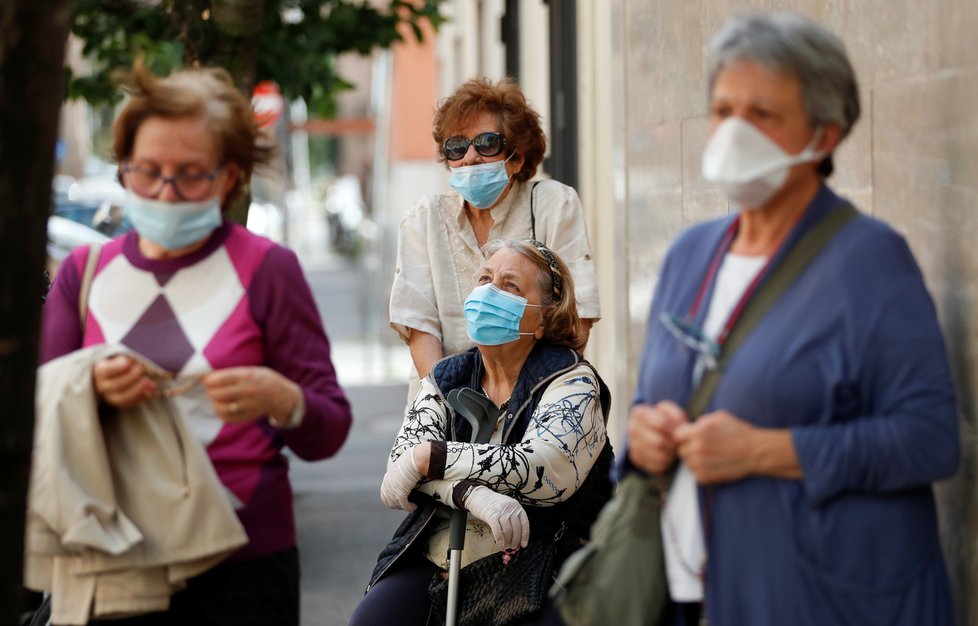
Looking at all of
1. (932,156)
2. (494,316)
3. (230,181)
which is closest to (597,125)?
(494,316)

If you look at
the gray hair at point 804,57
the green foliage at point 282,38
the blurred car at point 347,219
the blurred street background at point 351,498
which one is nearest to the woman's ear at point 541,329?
the gray hair at point 804,57

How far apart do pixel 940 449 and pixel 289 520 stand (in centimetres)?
131

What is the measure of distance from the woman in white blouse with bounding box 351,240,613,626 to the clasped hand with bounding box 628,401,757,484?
1.25 m

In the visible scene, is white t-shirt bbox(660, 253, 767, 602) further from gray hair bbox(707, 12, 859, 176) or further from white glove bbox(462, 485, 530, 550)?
white glove bbox(462, 485, 530, 550)

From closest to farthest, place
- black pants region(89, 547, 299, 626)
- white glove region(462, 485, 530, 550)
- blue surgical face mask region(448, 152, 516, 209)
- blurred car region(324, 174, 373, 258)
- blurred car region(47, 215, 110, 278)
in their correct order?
black pants region(89, 547, 299, 626)
white glove region(462, 485, 530, 550)
blue surgical face mask region(448, 152, 516, 209)
blurred car region(47, 215, 110, 278)
blurred car region(324, 174, 373, 258)

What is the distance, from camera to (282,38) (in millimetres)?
9242

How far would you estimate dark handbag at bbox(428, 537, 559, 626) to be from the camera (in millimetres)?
4059

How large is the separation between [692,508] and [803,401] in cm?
32

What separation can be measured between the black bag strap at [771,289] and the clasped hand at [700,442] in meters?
0.05

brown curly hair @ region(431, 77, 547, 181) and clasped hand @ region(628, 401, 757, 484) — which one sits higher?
brown curly hair @ region(431, 77, 547, 181)

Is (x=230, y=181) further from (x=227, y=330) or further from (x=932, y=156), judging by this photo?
(x=932, y=156)

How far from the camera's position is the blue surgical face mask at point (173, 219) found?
3.03 m

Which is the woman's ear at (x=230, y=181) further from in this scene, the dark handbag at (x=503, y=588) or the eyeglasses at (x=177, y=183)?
the dark handbag at (x=503, y=588)

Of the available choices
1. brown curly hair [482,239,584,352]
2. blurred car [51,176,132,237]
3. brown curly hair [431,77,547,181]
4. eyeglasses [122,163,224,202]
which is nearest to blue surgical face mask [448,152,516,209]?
brown curly hair [431,77,547,181]
